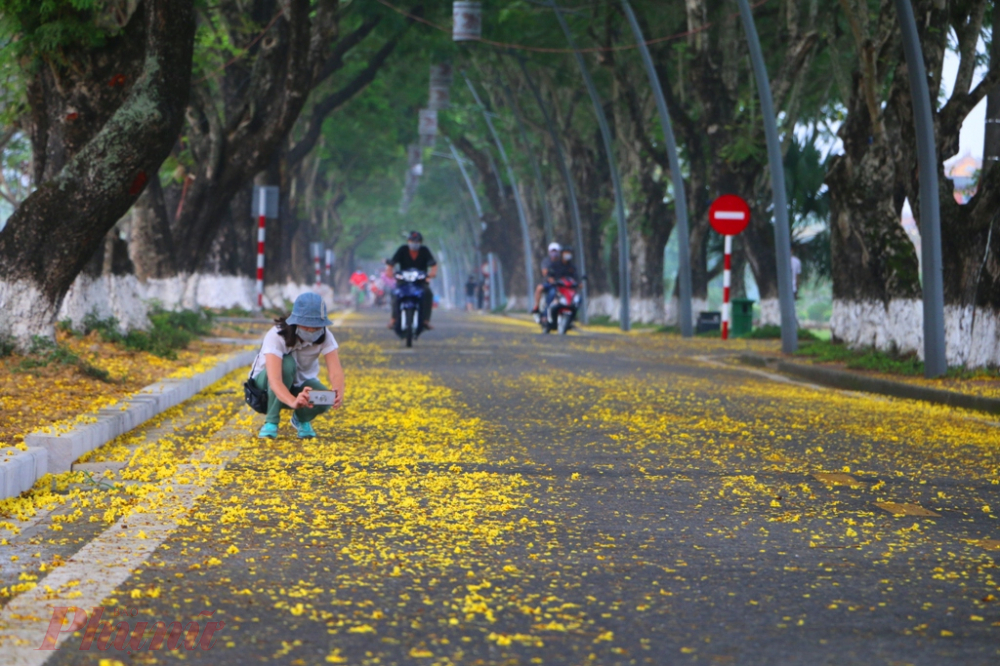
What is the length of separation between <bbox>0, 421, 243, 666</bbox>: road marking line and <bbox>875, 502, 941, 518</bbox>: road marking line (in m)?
3.31

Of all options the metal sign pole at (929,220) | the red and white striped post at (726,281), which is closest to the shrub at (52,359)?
the metal sign pole at (929,220)

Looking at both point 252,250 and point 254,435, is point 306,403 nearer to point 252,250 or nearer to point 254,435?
point 254,435

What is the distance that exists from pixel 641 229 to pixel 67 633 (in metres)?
33.2

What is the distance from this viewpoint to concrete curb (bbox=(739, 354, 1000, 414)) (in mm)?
13453

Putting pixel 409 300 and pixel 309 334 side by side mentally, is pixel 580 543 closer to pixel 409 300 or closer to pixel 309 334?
pixel 309 334

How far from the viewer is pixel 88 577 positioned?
540 cm

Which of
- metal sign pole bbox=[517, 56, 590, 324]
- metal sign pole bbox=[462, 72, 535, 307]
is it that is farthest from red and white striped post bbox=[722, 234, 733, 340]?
metal sign pole bbox=[462, 72, 535, 307]

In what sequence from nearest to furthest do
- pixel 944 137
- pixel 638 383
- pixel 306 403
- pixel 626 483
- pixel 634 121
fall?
1. pixel 626 483
2. pixel 306 403
3. pixel 638 383
4. pixel 944 137
5. pixel 634 121

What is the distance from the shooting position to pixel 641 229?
37312 millimetres

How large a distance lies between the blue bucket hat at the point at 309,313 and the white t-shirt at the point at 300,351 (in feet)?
0.45

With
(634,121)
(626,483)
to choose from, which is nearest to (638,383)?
(626,483)

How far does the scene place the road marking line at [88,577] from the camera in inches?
177

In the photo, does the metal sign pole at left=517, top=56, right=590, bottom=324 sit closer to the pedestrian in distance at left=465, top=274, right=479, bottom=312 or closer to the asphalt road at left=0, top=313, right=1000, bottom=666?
the asphalt road at left=0, top=313, right=1000, bottom=666

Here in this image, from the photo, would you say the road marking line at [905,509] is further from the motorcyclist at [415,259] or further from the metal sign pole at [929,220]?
the motorcyclist at [415,259]
